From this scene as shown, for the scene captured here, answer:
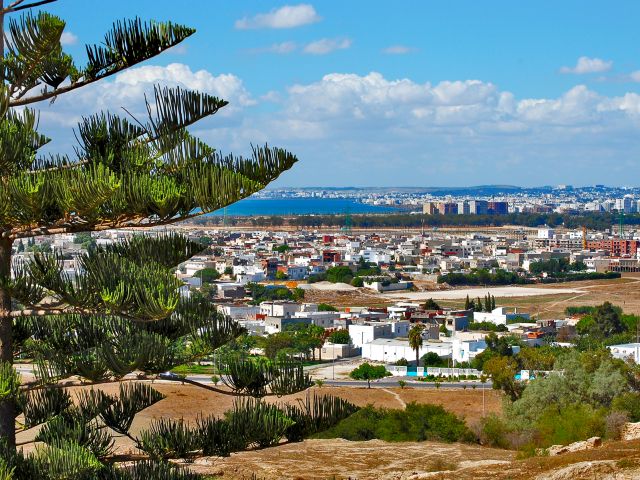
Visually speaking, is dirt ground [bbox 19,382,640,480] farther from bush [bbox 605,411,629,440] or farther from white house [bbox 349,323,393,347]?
white house [bbox 349,323,393,347]

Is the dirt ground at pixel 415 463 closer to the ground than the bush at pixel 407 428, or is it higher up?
higher up

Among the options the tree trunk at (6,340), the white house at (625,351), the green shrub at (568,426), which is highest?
the tree trunk at (6,340)

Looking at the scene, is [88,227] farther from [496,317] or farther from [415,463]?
[496,317]

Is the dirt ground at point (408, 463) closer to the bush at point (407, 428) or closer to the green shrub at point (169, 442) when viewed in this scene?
the bush at point (407, 428)

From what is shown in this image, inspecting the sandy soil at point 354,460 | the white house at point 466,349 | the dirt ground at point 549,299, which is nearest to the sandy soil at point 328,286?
the dirt ground at point 549,299

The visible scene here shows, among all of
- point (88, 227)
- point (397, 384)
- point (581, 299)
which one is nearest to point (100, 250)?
point (88, 227)

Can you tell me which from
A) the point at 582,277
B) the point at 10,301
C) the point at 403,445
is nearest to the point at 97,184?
the point at 10,301

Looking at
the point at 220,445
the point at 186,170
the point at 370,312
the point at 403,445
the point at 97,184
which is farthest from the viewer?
the point at 370,312

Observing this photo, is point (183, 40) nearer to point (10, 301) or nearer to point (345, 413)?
point (10, 301)
